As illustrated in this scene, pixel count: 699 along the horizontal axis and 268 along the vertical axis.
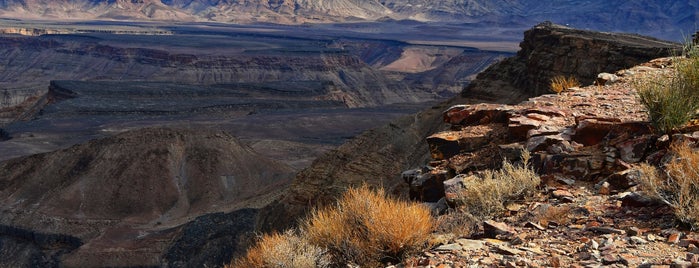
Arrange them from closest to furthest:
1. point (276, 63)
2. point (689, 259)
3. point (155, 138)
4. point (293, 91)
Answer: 1. point (689, 259)
2. point (155, 138)
3. point (293, 91)
4. point (276, 63)

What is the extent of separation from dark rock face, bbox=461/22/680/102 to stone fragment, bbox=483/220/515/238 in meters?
19.9

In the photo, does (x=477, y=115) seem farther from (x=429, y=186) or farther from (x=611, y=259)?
(x=611, y=259)

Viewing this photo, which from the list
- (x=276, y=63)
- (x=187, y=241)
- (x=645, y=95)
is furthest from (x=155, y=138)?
(x=276, y=63)

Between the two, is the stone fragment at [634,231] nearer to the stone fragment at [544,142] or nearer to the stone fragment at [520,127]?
the stone fragment at [544,142]

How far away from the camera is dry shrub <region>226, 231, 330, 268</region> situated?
694 centimetres

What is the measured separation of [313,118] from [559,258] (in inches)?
3356

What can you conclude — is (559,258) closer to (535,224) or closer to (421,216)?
(535,224)

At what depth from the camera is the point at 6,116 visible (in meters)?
94.7

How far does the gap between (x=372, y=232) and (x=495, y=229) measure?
3.88ft

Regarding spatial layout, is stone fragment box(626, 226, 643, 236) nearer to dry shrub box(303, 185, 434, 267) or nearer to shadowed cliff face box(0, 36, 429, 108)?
dry shrub box(303, 185, 434, 267)

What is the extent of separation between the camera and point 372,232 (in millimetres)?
7027

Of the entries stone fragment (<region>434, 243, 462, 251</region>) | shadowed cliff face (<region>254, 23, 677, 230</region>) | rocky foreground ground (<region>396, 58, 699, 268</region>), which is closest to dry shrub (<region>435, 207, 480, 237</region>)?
rocky foreground ground (<region>396, 58, 699, 268</region>)

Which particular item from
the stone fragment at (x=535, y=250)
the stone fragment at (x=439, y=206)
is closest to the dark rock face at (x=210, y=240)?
the stone fragment at (x=439, y=206)

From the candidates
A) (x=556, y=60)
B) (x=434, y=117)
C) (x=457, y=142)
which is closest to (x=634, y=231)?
(x=457, y=142)
